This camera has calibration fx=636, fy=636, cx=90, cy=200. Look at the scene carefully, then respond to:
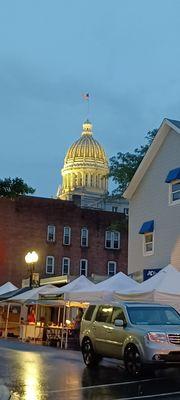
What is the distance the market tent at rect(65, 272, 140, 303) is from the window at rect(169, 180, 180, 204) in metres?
4.76

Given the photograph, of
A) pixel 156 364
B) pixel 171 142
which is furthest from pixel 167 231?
pixel 156 364

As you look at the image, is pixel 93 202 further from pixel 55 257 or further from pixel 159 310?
pixel 159 310

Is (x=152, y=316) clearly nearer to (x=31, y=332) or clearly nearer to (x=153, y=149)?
(x=153, y=149)

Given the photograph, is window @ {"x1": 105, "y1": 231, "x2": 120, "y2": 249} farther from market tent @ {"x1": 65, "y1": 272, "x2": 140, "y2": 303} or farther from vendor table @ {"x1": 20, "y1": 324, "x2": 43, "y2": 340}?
market tent @ {"x1": 65, "y1": 272, "x2": 140, "y2": 303}

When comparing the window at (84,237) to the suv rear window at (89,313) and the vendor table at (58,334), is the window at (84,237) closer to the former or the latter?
the vendor table at (58,334)

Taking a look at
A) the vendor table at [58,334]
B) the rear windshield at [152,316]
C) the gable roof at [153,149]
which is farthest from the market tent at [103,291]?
the gable roof at [153,149]

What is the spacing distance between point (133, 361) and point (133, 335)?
0.62 m

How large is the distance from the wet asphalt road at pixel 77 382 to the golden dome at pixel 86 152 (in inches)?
4339

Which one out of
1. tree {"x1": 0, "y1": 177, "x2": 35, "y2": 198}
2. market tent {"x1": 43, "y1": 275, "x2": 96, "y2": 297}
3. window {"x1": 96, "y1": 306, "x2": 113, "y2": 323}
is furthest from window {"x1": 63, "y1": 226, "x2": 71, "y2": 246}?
tree {"x1": 0, "y1": 177, "x2": 35, "y2": 198}

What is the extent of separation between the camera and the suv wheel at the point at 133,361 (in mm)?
15159

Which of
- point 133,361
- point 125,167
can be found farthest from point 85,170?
Answer: point 133,361

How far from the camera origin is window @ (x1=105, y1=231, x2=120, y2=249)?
68062 mm

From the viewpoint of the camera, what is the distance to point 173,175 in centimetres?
2850

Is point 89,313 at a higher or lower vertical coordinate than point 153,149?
lower
